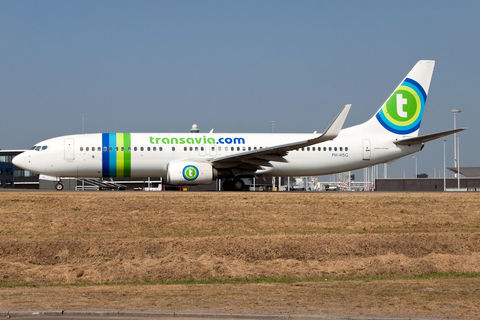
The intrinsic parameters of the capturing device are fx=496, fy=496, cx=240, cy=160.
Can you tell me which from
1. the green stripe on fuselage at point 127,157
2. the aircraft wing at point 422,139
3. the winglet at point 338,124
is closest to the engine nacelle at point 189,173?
the green stripe on fuselage at point 127,157

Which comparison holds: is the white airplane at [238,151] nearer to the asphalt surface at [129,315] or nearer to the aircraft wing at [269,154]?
the aircraft wing at [269,154]

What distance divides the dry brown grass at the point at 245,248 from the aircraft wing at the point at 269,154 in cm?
427

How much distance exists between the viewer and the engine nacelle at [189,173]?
2800 cm

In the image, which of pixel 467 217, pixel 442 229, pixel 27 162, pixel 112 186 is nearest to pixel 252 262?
pixel 442 229

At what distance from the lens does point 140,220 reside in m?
19.6

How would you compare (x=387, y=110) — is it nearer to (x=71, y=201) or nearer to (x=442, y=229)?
(x=442, y=229)

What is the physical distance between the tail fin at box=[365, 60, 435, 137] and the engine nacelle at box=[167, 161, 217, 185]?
11.5 meters

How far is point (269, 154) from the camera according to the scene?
93.4 feet

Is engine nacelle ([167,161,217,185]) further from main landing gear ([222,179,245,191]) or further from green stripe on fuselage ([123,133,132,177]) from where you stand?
green stripe on fuselage ([123,133,132,177])

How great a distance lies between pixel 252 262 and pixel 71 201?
374 inches

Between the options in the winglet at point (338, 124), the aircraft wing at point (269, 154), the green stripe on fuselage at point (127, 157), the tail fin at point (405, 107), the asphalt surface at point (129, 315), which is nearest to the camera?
the asphalt surface at point (129, 315)

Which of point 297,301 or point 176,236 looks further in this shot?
point 176,236

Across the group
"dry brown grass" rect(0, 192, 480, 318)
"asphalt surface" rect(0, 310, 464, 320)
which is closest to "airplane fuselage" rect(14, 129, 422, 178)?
"dry brown grass" rect(0, 192, 480, 318)

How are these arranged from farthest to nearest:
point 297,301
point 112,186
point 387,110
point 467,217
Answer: point 112,186 < point 387,110 < point 467,217 < point 297,301
